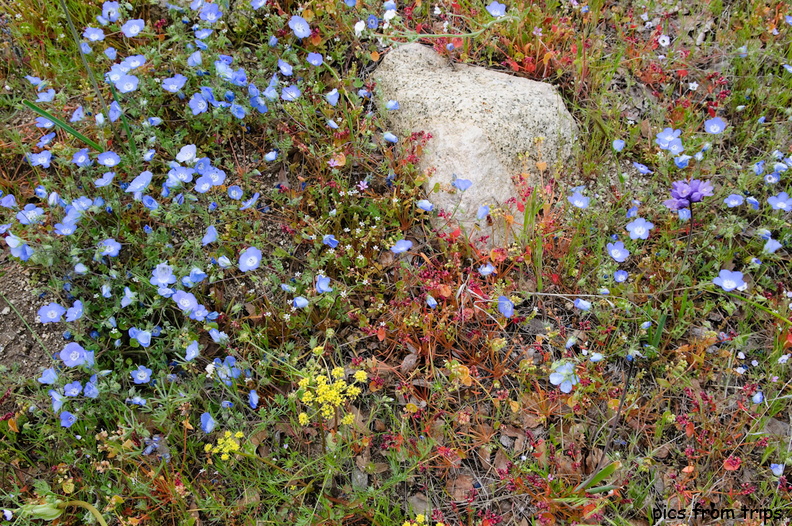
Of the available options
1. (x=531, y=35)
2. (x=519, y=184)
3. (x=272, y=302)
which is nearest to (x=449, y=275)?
(x=519, y=184)

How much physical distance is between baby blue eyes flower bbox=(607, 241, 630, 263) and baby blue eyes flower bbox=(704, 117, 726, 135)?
3.73 ft

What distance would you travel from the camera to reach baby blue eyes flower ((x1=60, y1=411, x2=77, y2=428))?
2861mm

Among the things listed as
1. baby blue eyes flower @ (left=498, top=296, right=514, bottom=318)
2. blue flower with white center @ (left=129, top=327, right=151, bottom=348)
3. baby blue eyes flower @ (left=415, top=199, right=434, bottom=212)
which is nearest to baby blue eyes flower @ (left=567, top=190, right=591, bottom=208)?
baby blue eyes flower @ (left=498, top=296, right=514, bottom=318)

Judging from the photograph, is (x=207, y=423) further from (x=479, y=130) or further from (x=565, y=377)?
(x=479, y=130)

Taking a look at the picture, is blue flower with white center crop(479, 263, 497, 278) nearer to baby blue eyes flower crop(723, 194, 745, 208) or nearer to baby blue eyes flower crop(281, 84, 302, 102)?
baby blue eyes flower crop(723, 194, 745, 208)

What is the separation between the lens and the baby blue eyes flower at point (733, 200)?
3.45 meters

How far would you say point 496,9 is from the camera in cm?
400

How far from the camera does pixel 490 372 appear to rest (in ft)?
10.4

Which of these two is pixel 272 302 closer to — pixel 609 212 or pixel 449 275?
pixel 449 275

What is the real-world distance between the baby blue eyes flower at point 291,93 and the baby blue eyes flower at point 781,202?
9.73 feet

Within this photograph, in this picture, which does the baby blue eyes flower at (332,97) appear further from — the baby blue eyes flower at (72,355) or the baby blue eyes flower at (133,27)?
the baby blue eyes flower at (72,355)

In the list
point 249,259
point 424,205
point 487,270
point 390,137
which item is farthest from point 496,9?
point 249,259

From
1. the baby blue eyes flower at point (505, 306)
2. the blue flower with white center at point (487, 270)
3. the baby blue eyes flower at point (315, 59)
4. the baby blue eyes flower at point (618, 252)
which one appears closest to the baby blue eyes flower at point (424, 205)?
the blue flower with white center at point (487, 270)

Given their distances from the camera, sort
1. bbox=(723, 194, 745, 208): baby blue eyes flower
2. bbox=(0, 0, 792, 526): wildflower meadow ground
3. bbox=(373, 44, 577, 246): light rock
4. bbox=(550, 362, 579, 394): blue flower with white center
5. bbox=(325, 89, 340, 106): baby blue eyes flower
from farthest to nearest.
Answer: bbox=(325, 89, 340, 106): baby blue eyes flower < bbox=(373, 44, 577, 246): light rock < bbox=(723, 194, 745, 208): baby blue eyes flower < bbox=(550, 362, 579, 394): blue flower with white center < bbox=(0, 0, 792, 526): wildflower meadow ground
